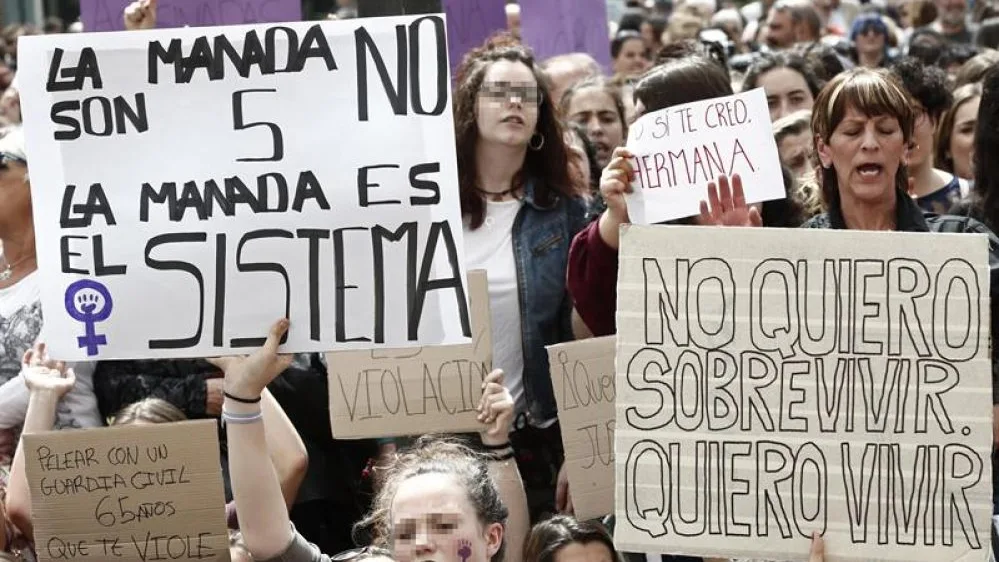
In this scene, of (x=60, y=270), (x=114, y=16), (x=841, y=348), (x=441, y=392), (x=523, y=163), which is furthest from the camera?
(x=114, y=16)

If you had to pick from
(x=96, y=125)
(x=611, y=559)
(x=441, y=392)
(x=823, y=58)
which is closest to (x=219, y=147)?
(x=96, y=125)

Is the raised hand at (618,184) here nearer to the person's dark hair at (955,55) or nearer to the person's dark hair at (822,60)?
the person's dark hair at (822,60)

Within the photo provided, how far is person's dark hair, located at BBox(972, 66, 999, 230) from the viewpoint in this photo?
15.4 feet

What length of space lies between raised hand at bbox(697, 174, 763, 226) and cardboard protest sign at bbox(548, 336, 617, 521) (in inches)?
16.1

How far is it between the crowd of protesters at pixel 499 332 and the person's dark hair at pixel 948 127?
0.07m

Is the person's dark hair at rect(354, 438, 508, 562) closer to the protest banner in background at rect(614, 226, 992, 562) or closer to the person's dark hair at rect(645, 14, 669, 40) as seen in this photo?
the protest banner in background at rect(614, 226, 992, 562)

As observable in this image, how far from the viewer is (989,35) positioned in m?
9.67

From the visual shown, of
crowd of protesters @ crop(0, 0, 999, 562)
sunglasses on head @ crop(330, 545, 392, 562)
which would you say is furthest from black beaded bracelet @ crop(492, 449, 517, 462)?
sunglasses on head @ crop(330, 545, 392, 562)

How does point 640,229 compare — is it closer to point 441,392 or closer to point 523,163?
point 441,392


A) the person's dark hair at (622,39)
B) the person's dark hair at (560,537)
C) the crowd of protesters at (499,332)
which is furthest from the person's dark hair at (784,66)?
the person's dark hair at (622,39)

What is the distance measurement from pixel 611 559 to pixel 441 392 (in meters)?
0.64

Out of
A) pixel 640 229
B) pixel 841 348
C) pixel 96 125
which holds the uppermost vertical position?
pixel 96 125

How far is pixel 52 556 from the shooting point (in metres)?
4.00

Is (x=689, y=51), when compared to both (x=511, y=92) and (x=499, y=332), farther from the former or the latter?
(x=499, y=332)
